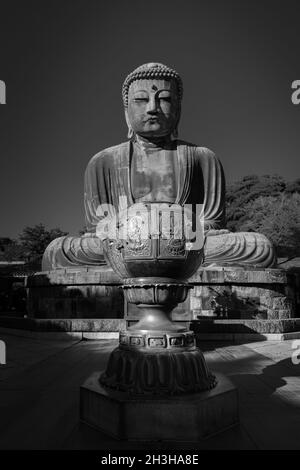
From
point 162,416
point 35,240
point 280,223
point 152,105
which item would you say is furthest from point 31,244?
point 162,416

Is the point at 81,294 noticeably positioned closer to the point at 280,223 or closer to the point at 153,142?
the point at 153,142

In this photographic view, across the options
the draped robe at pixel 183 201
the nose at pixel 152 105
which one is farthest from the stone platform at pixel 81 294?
the nose at pixel 152 105

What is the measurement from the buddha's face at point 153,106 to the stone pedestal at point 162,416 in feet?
21.3

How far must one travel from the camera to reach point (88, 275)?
7238 mm

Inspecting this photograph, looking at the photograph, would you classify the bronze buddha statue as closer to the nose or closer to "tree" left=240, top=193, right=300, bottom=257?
the nose

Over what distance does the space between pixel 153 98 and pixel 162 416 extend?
6.71m

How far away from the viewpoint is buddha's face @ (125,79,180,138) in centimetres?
779

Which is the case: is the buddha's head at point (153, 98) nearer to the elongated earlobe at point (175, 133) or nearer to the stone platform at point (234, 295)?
the elongated earlobe at point (175, 133)

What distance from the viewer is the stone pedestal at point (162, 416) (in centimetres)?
197

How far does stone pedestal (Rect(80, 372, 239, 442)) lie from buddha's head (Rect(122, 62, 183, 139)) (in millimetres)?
6501

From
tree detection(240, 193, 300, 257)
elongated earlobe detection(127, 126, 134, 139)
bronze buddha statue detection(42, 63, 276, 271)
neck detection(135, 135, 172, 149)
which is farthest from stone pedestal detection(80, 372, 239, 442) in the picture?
tree detection(240, 193, 300, 257)

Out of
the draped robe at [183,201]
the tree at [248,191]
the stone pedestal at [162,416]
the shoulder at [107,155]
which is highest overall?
the tree at [248,191]
